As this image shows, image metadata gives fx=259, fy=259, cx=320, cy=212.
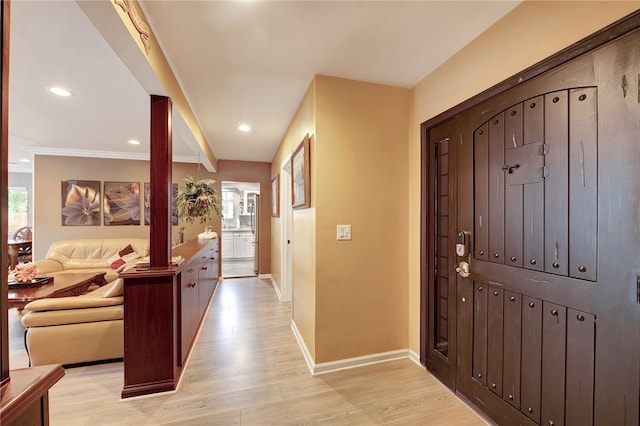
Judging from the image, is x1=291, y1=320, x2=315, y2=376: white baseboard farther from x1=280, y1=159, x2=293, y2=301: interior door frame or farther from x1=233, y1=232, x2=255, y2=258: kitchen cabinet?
x1=233, y1=232, x2=255, y2=258: kitchen cabinet

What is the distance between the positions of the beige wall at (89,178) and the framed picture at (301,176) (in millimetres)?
2950

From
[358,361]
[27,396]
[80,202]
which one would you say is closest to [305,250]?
[358,361]

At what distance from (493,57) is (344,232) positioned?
155 centimetres

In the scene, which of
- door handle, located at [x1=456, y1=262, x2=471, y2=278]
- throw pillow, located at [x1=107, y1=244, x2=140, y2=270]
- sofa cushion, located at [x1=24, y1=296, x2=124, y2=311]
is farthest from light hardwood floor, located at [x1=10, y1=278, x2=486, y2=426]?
throw pillow, located at [x1=107, y1=244, x2=140, y2=270]

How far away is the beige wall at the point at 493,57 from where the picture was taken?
47.8 inches

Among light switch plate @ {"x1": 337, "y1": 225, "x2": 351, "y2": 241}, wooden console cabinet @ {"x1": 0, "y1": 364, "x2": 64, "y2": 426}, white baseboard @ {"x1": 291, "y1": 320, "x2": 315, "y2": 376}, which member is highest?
light switch plate @ {"x1": 337, "y1": 225, "x2": 351, "y2": 241}

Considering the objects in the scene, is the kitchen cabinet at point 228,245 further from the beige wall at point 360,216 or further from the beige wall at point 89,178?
the beige wall at point 360,216

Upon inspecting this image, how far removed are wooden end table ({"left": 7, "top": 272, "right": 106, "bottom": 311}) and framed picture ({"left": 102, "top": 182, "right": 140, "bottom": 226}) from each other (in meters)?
1.85

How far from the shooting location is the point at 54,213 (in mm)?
4727

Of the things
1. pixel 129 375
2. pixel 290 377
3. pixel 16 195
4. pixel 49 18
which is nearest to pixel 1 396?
pixel 129 375

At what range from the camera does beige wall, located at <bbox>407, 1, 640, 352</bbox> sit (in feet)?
3.98

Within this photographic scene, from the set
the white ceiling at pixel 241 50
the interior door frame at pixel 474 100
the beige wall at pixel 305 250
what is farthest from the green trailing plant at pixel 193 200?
the interior door frame at pixel 474 100

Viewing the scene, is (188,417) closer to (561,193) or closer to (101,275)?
(561,193)

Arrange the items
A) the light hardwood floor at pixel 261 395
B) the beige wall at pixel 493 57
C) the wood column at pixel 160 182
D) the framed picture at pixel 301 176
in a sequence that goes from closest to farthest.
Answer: the beige wall at pixel 493 57 → the light hardwood floor at pixel 261 395 → the wood column at pixel 160 182 → the framed picture at pixel 301 176
